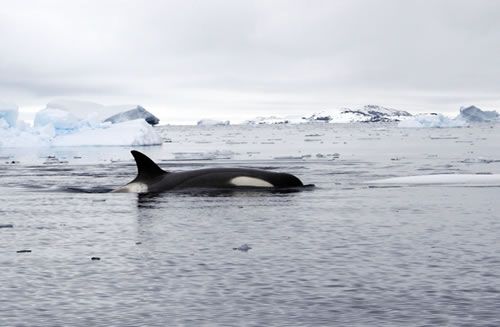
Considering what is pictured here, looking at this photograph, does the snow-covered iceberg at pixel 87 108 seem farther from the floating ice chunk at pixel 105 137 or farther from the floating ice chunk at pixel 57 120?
the floating ice chunk at pixel 105 137

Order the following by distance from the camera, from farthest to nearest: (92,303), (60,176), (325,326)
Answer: (60,176), (92,303), (325,326)

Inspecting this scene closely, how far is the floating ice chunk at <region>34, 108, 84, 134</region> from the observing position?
7688 cm

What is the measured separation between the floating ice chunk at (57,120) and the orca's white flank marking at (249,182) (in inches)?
2216

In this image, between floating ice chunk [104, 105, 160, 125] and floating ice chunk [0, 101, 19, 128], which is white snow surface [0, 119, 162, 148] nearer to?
floating ice chunk [0, 101, 19, 128]

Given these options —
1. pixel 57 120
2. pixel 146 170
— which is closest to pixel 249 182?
pixel 146 170

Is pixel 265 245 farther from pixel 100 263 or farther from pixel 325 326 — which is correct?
pixel 325 326

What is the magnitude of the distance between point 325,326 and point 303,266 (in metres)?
2.79

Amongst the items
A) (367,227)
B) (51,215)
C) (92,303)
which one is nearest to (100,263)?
(92,303)

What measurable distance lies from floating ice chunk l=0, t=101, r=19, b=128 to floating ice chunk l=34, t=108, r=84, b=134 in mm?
5510

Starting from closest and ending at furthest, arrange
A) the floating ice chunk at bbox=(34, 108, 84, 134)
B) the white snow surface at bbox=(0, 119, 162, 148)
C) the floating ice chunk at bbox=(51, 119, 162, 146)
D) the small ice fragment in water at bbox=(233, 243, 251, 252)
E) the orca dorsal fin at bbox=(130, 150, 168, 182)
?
the small ice fragment in water at bbox=(233, 243, 251, 252) < the orca dorsal fin at bbox=(130, 150, 168, 182) < the white snow surface at bbox=(0, 119, 162, 148) < the floating ice chunk at bbox=(51, 119, 162, 146) < the floating ice chunk at bbox=(34, 108, 84, 134)

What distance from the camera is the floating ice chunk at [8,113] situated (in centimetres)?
6906

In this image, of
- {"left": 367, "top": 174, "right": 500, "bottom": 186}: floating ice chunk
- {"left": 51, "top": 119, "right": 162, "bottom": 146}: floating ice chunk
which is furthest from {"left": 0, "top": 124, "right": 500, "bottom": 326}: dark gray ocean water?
{"left": 51, "top": 119, "right": 162, "bottom": 146}: floating ice chunk

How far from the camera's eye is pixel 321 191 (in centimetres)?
2130

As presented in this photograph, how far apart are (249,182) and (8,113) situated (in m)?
52.5
